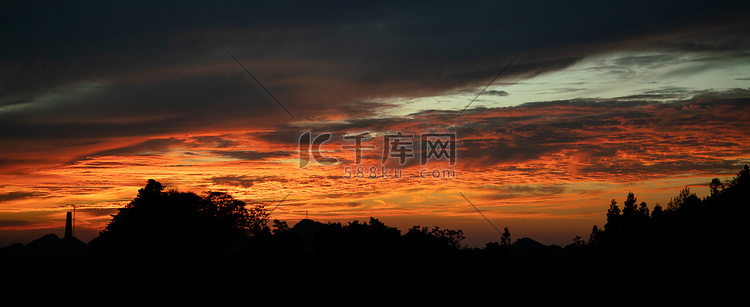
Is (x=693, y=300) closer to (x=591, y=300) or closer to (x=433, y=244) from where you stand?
(x=591, y=300)

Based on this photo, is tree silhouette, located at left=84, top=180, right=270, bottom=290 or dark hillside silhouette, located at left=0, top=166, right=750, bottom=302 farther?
tree silhouette, located at left=84, top=180, right=270, bottom=290

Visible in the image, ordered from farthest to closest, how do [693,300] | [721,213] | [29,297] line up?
[29,297] → [721,213] → [693,300]

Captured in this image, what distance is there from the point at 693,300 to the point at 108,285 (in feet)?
172

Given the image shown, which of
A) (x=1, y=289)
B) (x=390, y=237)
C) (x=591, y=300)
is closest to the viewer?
(x=591, y=300)

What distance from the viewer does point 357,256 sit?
208ft

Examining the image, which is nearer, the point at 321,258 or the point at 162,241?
the point at 162,241

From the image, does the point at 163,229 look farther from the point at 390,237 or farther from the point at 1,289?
the point at 1,289

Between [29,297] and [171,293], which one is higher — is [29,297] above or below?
below

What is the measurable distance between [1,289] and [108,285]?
4001 cm

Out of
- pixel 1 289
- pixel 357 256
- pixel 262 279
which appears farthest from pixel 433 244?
pixel 1 289

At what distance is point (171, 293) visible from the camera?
59.0m

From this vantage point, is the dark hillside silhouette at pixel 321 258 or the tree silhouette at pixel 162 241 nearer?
the dark hillside silhouette at pixel 321 258

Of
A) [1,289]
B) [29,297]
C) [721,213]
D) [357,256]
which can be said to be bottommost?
[29,297]

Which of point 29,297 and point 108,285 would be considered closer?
point 108,285
